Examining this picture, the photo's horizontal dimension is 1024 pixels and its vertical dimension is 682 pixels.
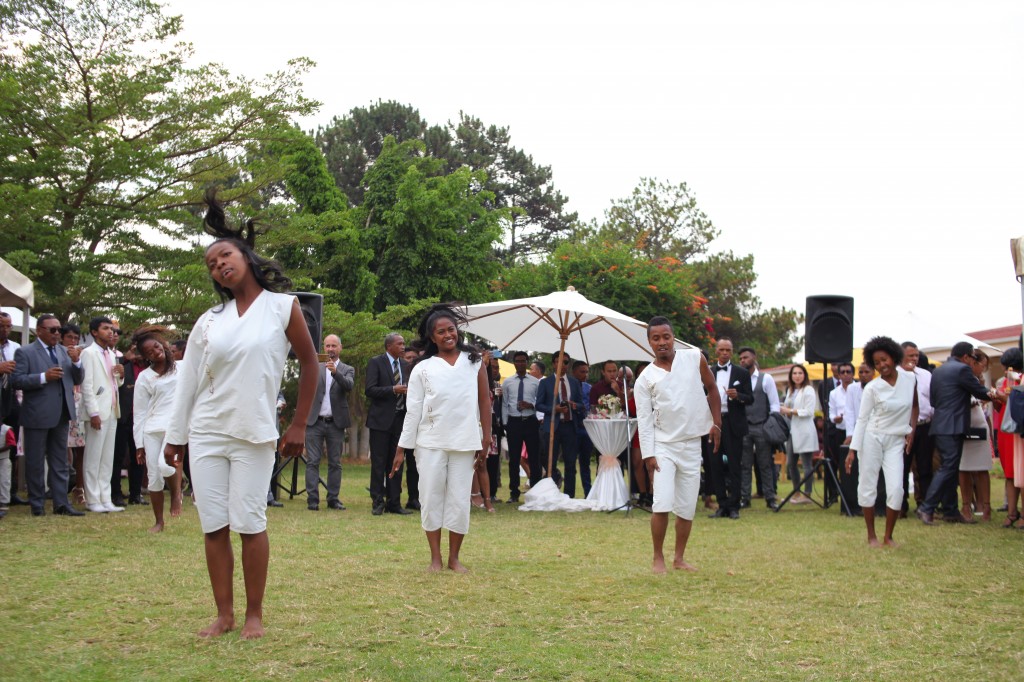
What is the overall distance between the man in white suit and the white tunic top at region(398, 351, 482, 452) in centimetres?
492

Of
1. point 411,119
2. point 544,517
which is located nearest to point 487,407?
point 544,517

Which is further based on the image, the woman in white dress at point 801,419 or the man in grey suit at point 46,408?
the woman in white dress at point 801,419

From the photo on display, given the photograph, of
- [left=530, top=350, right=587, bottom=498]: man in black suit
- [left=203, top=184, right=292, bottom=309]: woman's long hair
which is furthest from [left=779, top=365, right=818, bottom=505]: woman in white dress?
[left=203, top=184, right=292, bottom=309]: woman's long hair

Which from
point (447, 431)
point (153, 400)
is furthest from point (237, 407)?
point (153, 400)

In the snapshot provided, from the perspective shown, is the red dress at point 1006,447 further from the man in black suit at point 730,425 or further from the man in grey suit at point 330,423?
the man in grey suit at point 330,423

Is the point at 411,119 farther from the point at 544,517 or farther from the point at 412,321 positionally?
the point at 544,517

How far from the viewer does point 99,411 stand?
11.3m

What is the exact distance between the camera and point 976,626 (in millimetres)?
5797

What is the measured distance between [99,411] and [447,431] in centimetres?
552

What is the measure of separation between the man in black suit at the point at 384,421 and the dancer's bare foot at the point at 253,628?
7.29 metres

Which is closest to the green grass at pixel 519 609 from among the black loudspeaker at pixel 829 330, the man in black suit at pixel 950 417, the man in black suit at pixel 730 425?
the man in black suit at pixel 950 417

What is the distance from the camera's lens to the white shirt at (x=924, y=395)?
500 inches

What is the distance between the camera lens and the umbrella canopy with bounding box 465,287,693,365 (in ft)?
47.7

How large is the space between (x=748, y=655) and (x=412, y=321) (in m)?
24.9
